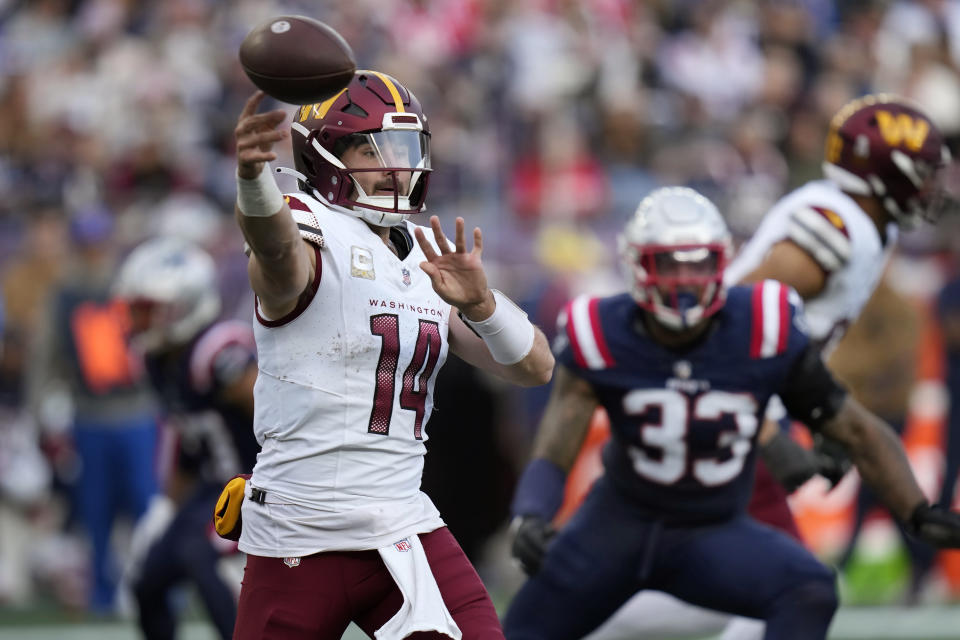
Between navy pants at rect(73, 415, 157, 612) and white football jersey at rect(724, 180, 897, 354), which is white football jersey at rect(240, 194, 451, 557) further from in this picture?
navy pants at rect(73, 415, 157, 612)

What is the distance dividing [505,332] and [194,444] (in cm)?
254

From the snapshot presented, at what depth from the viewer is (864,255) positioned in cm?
516

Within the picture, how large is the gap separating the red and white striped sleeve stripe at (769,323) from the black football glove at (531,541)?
2.39 ft

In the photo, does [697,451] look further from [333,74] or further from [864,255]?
[333,74]

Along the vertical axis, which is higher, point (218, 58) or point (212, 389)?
point (218, 58)

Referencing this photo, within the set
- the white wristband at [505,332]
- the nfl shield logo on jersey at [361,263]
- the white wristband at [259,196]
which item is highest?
the white wristband at [259,196]

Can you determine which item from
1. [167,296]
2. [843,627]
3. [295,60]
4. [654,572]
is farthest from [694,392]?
[843,627]

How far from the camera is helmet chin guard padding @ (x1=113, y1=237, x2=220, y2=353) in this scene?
5.96 m

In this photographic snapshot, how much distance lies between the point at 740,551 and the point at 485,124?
267 inches

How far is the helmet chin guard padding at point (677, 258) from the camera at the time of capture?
4.25m

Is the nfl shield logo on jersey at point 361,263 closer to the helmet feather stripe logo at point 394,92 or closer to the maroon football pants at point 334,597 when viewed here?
the helmet feather stripe logo at point 394,92

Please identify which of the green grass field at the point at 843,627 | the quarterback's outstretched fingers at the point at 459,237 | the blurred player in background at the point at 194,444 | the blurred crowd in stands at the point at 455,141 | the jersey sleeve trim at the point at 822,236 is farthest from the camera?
the blurred crowd in stands at the point at 455,141

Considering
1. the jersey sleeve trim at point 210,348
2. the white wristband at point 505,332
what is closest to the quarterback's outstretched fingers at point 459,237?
the white wristband at point 505,332

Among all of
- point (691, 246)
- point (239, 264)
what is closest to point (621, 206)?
point (239, 264)
